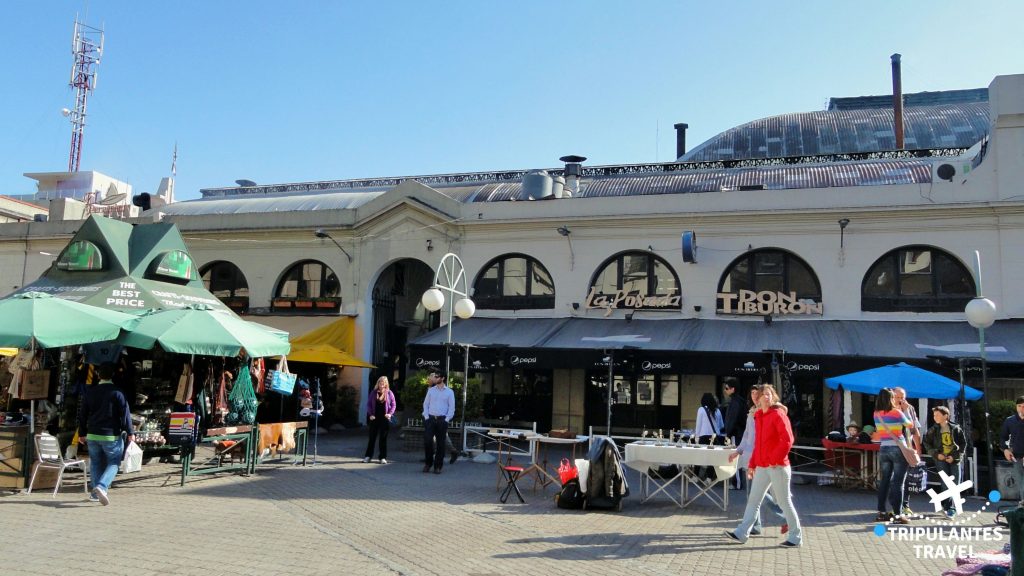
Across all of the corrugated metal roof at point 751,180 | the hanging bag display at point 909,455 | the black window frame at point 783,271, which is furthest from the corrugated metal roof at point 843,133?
the hanging bag display at point 909,455

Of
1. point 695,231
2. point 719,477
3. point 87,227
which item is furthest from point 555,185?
point 719,477

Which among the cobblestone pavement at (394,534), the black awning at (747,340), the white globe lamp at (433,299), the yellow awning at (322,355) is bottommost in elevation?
the cobblestone pavement at (394,534)

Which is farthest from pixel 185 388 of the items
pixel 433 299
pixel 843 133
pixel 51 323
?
pixel 843 133

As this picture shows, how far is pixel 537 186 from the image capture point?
21.0 m

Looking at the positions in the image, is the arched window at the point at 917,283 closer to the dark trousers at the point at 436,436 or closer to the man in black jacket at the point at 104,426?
the dark trousers at the point at 436,436

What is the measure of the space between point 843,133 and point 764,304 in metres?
15.6

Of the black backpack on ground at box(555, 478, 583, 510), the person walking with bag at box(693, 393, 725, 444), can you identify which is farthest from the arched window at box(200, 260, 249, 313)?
the black backpack on ground at box(555, 478, 583, 510)

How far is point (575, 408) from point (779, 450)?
1186cm

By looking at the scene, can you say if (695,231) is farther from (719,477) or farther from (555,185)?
(719,477)

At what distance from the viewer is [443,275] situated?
2050 centimetres

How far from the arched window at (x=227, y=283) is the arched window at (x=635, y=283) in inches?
427

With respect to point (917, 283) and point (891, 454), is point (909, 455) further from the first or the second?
point (917, 283)

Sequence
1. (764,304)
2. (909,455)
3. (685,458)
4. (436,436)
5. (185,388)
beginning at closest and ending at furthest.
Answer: (909,455)
(685,458)
(185,388)
(436,436)
(764,304)

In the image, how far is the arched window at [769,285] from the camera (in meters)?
17.3
